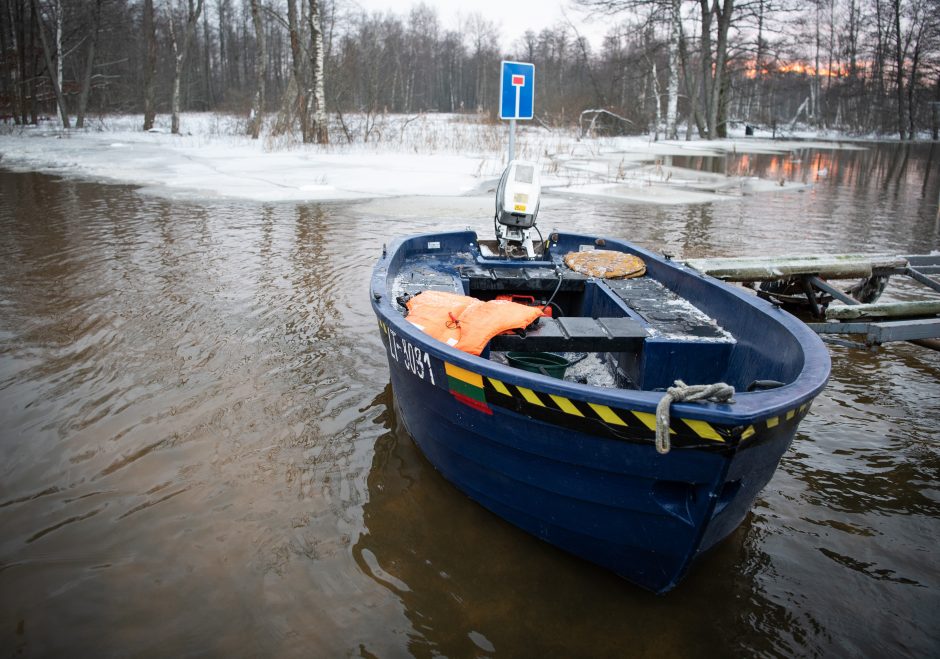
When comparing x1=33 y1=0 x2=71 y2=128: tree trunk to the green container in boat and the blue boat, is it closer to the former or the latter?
the blue boat

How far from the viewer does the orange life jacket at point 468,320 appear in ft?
11.1

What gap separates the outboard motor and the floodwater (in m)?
1.58

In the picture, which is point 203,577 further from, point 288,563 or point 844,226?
point 844,226

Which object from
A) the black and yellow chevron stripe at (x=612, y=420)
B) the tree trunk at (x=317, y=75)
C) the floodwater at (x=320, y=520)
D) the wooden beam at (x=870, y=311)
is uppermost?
the tree trunk at (x=317, y=75)

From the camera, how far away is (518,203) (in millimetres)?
5520

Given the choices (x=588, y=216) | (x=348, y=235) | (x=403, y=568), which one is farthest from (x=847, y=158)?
(x=403, y=568)

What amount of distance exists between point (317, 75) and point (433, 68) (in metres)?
56.8

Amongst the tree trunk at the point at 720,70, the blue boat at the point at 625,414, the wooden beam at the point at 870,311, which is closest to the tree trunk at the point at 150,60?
the tree trunk at the point at 720,70

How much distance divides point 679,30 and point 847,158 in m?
9.25

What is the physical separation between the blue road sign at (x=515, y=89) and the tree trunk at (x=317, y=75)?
13139mm

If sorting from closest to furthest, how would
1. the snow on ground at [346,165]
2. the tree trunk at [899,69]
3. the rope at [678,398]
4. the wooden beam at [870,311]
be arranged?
the rope at [678,398]
the wooden beam at [870,311]
the snow on ground at [346,165]
the tree trunk at [899,69]

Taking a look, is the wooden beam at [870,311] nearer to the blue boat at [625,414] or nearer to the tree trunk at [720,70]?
the blue boat at [625,414]

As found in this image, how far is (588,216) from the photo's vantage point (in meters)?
11.8

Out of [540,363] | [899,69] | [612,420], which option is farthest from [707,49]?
[612,420]
